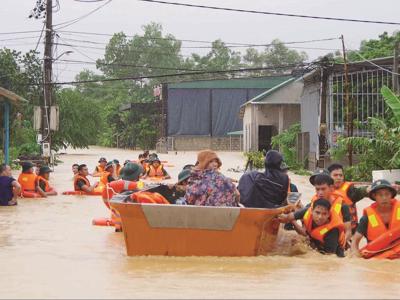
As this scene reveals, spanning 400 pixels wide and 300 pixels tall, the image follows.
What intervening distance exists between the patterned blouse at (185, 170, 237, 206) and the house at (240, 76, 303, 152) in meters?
37.9

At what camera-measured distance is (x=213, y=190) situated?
9008 millimetres

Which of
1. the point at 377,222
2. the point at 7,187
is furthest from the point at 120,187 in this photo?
the point at 7,187

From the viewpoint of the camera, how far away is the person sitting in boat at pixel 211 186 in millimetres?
8977

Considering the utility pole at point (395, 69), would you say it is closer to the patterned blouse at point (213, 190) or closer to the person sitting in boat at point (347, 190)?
the person sitting in boat at point (347, 190)

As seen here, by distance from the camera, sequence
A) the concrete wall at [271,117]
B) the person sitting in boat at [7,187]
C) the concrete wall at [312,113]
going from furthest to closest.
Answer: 1. the concrete wall at [271,117]
2. the concrete wall at [312,113]
3. the person sitting in boat at [7,187]

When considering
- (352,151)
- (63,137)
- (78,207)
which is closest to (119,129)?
(63,137)

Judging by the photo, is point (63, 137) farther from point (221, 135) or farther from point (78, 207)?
point (78, 207)

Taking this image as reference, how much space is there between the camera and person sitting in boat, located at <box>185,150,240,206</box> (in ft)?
29.5

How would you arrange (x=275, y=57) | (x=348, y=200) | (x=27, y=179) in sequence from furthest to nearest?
(x=275, y=57)
(x=27, y=179)
(x=348, y=200)

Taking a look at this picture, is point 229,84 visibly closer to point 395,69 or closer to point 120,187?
point 395,69

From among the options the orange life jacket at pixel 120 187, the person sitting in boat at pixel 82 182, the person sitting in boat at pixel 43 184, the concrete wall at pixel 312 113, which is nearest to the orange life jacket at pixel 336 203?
the orange life jacket at pixel 120 187

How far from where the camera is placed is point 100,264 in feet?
29.5

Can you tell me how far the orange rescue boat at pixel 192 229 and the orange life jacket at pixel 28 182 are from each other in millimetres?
10320

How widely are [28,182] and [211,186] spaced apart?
10836 millimetres
